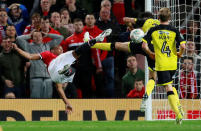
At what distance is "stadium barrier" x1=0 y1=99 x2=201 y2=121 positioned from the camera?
38.5 feet

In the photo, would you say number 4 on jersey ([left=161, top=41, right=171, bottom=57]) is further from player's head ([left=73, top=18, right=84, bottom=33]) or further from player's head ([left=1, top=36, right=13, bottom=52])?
player's head ([left=1, top=36, right=13, bottom=52])

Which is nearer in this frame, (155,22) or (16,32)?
(155,22)

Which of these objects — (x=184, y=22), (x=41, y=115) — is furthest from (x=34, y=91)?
(x=184, y=22)

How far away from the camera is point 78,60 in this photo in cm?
1210

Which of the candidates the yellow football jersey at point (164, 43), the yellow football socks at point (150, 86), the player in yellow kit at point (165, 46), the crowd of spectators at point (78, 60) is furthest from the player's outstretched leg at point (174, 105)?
the crowd of spectators at point (78, 60)

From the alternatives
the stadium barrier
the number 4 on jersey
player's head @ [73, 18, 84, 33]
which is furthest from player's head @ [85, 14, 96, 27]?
the number 4 on jersey

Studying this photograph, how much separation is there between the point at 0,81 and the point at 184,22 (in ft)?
16.2

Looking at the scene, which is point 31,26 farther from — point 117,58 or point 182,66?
point 182,66

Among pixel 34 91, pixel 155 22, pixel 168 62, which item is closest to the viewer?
pixel 168 62

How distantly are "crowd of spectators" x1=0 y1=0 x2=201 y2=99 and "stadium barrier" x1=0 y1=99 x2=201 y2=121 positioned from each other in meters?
0.18

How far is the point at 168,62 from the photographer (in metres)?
8.91

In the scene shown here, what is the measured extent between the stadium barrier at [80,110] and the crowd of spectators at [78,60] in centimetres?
18

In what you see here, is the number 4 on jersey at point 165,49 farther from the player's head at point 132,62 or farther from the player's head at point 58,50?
the player's head at point 58,50

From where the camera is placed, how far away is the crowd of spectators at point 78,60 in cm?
1169
